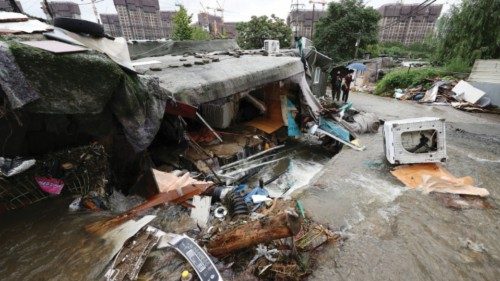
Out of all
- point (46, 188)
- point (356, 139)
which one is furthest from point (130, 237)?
point (356, 139)

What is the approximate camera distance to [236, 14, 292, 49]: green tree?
24.1 meters

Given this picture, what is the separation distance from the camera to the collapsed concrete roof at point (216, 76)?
476 centimetres

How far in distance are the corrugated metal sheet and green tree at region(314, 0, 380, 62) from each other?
11.5 metres

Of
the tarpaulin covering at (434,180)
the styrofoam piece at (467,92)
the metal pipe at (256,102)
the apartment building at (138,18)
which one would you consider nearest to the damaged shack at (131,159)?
the metal pipe at (256,102)

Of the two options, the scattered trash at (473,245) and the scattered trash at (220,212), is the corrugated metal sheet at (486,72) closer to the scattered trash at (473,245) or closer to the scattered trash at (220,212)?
the scattered trash at (473,245)

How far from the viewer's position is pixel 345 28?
24.2 meters

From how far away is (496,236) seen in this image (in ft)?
13.3

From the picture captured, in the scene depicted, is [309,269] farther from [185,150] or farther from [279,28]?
[279,28]

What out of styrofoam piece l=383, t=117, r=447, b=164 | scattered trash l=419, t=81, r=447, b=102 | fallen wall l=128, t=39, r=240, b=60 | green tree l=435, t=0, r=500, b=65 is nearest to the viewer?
styrofoam piece l=383, t=117, r=447, b=164

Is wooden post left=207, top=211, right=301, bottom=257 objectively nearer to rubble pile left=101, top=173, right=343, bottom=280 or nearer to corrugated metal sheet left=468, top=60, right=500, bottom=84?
rubble pile left=101, top=173, right=343, bottom=280

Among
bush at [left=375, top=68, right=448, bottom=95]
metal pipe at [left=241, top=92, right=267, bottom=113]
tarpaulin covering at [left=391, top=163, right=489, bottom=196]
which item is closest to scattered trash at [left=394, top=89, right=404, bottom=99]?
bush at [left=375, top=68, right=448, bottom=95]

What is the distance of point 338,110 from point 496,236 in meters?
6.29

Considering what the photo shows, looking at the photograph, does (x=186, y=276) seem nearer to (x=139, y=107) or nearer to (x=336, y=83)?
(x=139, y=107)

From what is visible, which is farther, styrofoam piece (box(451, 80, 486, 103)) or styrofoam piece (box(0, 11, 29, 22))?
styrofoam piece (box(451, 80, 486, 103))
